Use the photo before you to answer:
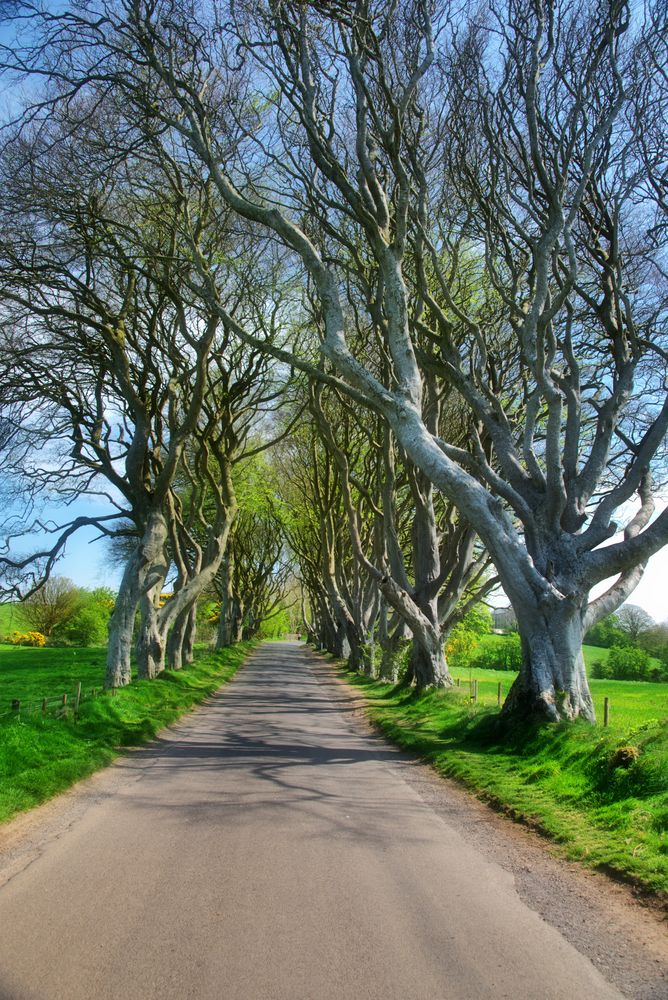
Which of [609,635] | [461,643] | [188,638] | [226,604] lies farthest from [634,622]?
[188,638]

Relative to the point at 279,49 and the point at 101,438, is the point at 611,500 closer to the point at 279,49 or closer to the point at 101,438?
the point at 279,49

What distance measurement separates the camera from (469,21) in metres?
12.0

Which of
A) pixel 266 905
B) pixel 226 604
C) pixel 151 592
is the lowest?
pixel 266 905

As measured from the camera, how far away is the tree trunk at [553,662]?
9.83 metres

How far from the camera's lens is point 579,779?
7.60 metres

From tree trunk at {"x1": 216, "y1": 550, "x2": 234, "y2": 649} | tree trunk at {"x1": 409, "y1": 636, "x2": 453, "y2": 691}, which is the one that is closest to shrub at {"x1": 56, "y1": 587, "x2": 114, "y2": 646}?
tree trunk at {"x1": 216, "y1": 550, "x2": 234, "y2": 649}

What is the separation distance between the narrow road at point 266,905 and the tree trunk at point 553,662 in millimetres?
2675

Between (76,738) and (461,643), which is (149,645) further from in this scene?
(461,643)

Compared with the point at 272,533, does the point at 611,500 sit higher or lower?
lower

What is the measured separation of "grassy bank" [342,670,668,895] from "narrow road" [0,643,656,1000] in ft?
2.92

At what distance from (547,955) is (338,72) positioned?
13.4m

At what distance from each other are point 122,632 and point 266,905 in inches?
464

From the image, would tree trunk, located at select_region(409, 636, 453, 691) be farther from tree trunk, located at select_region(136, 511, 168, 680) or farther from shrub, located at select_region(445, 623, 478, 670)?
shrub, located at select_region(445, 623, 478, 670)

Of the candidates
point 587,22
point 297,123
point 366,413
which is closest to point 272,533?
point 366,413
